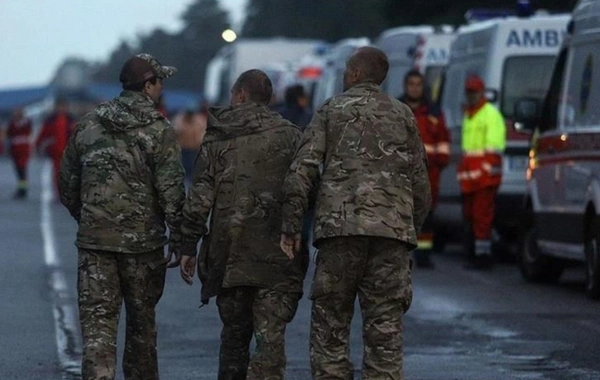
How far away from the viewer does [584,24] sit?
53.8 feet

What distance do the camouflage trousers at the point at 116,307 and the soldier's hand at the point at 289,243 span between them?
2.62 feet

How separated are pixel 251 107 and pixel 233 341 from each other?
109 cm

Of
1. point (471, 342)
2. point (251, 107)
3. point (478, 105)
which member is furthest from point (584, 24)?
point (251, 107)

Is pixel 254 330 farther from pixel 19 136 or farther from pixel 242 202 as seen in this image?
pixel 19 136

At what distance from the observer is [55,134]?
35.3m

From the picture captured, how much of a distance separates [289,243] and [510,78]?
37.0 feet

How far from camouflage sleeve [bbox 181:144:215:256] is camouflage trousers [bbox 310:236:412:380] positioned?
60 centimetres

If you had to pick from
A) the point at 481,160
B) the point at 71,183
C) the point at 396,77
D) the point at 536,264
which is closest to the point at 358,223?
the point at 71,183

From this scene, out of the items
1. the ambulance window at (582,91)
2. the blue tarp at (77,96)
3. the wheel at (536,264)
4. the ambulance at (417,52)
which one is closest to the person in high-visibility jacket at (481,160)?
the wheel at (536,264)

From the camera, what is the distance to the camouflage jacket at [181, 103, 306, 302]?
9.55 meters

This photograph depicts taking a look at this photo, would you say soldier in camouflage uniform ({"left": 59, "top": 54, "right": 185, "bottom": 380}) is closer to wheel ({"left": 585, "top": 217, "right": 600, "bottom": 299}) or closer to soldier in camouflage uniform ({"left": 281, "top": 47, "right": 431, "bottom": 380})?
soldier in camouflage uniform ({"left": 281, "top": 47, "right": 431, "bottom": 380})

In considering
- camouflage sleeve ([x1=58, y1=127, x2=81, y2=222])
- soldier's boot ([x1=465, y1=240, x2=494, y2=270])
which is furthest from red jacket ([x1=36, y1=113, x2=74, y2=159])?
camouflage sleeve ([x1=58, y1=127, x2=81, y2=222])

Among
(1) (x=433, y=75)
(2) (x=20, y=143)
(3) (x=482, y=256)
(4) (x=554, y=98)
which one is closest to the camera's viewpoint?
(4) (x=554, y=98)

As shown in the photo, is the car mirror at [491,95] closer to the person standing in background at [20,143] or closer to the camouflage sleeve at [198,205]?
the camouflage sleeve at [198,205]
